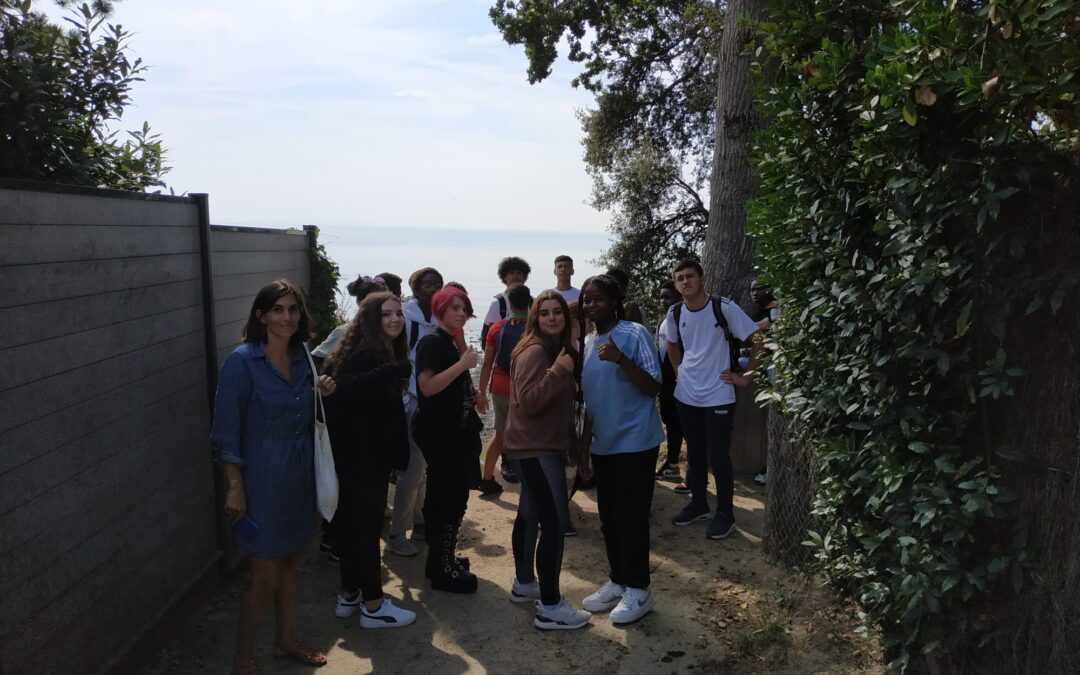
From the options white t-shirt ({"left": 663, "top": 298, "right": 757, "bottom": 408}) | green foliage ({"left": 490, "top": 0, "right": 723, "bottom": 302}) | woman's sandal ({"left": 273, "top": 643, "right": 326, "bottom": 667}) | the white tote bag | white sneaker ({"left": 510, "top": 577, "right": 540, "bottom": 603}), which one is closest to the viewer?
the white tote bag

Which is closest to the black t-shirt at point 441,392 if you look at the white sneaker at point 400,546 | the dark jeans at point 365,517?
the dark jeans at point 365,517

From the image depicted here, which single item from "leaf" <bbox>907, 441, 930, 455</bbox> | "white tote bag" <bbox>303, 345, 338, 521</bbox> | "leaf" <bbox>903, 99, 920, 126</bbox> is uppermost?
"leaf" <bbox>903, 99, 920, 126</bbox>

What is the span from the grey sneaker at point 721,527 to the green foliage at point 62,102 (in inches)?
173

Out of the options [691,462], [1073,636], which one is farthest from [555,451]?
[1073,636]

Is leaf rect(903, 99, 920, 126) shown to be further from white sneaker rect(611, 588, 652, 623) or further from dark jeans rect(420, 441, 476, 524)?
dark jeans rect(420, 441, 476, 524)

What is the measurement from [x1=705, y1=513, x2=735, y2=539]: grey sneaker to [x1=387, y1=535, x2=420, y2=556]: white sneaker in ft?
6.92

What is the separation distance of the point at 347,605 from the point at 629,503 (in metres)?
1.75

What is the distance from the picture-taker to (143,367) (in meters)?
4.20

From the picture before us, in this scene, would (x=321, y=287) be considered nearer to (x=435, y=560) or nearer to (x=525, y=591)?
(x=435, y=560)

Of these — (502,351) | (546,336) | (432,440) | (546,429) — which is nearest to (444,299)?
(546,336)

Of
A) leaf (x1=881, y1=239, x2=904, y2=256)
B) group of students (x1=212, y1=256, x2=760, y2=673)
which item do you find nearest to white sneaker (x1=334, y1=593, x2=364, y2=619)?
group of students (x1=212, y1=256, x2=760, y2=673)

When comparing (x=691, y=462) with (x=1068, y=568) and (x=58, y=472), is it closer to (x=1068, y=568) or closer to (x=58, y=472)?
(x=1068, y=568)

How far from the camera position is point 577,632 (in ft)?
15.2

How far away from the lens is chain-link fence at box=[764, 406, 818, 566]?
5.05 m
